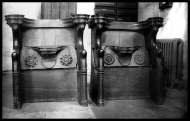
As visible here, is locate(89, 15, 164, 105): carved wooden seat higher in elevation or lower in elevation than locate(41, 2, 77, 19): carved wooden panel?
lower

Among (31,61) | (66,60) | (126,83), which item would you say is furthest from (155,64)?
(31,61)

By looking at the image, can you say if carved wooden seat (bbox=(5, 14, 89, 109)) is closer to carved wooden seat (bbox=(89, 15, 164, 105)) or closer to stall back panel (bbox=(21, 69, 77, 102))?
stall back panel (bbox=(21, 69, 77, 102))

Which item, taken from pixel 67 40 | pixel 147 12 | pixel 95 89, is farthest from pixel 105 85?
pixel 147 12

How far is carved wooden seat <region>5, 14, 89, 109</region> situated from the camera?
120 inches

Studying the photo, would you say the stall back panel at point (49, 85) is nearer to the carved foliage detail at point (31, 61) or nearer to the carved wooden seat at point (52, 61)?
the carved wooden seat at point (52, 61)

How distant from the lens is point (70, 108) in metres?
2.87

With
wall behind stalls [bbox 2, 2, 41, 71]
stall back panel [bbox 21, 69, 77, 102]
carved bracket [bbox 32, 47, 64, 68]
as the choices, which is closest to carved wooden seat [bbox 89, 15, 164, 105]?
stall back panel [bbox 21, 69, 77, 102]

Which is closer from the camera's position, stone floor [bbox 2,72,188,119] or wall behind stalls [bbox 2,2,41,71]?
stone floor [bbox 2,72,188,119]

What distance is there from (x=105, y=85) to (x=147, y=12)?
6.80ft

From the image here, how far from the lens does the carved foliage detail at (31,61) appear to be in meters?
3.08

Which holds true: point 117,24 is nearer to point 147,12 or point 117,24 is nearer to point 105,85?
point 105,85

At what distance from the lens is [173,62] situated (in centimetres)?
349

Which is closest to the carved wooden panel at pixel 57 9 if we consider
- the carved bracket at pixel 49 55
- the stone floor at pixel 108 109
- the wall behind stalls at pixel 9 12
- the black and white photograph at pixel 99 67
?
the wall behind stalls at pixel 9 12

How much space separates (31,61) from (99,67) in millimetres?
1016
